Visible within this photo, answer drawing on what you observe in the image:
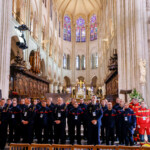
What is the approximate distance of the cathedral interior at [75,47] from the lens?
1202 centimetres

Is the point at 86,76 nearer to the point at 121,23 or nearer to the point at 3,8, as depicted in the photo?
the point at 121,23

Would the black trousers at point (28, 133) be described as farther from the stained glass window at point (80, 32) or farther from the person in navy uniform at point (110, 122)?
the stained glass window at point (80, 32)

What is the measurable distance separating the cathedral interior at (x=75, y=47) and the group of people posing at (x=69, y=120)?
4.75 metres

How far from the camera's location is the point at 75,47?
4031 centimetres

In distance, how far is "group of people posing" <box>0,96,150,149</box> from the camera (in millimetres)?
6609

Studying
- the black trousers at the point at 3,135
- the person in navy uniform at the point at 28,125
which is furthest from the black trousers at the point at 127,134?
the black trousers at the point at 3,135

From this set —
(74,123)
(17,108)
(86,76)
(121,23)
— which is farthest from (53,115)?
(86,76)

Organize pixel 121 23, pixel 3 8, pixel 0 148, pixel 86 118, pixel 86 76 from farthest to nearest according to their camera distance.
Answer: pixel 86 76
pixel 121 23
pixel 3 8
pixel 86 118
pixel 0 148

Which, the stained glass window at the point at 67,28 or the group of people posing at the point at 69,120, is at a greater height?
the stained glass window at the point at 67,28

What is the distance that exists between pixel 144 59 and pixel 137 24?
2489 mm

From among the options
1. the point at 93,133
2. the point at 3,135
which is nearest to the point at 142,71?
the point at 93,133

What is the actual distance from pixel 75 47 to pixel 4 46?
29155 millimetres

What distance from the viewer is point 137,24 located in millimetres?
12102

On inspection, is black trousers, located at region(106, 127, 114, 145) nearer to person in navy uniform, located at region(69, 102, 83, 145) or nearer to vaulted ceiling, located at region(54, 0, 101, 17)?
person in navy uniform, located at region(69, 102, 83, 145)
